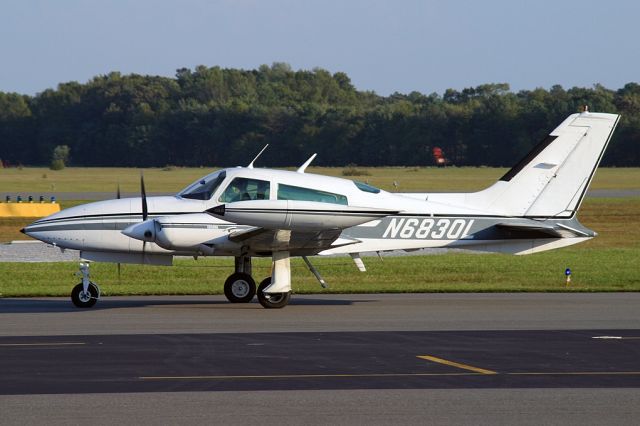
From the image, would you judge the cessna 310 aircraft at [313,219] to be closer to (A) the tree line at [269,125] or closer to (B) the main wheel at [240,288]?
(B) the main wheel at [240,288]

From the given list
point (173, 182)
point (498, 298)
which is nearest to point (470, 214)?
point (498, 298)

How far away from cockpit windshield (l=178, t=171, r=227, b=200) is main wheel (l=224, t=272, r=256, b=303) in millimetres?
1732

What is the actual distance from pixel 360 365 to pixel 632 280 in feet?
45.8

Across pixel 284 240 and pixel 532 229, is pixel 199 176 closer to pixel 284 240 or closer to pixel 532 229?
pixel 532 229

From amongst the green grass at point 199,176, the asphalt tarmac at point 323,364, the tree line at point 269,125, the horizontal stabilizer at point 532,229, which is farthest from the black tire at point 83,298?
the tree line at point 269,125

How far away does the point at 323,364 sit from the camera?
1244 cm

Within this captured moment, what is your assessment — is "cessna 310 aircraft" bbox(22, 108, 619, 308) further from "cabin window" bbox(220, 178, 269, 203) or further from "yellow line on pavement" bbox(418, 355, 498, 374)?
"yellow line on pavement" bbox(418, 355, 498, 374)

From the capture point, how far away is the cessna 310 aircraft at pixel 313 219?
1820cm

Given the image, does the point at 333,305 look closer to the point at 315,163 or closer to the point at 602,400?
the point at 602,400

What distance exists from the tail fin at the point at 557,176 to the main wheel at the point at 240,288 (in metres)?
4.23

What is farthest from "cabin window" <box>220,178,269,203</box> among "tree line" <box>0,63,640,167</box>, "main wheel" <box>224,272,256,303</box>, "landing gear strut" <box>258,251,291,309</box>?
"tree line" <box>0,63,640,167</box>

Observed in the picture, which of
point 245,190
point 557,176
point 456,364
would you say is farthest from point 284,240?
point 456,364

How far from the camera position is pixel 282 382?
11250mm

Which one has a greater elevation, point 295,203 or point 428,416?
point 295,203
